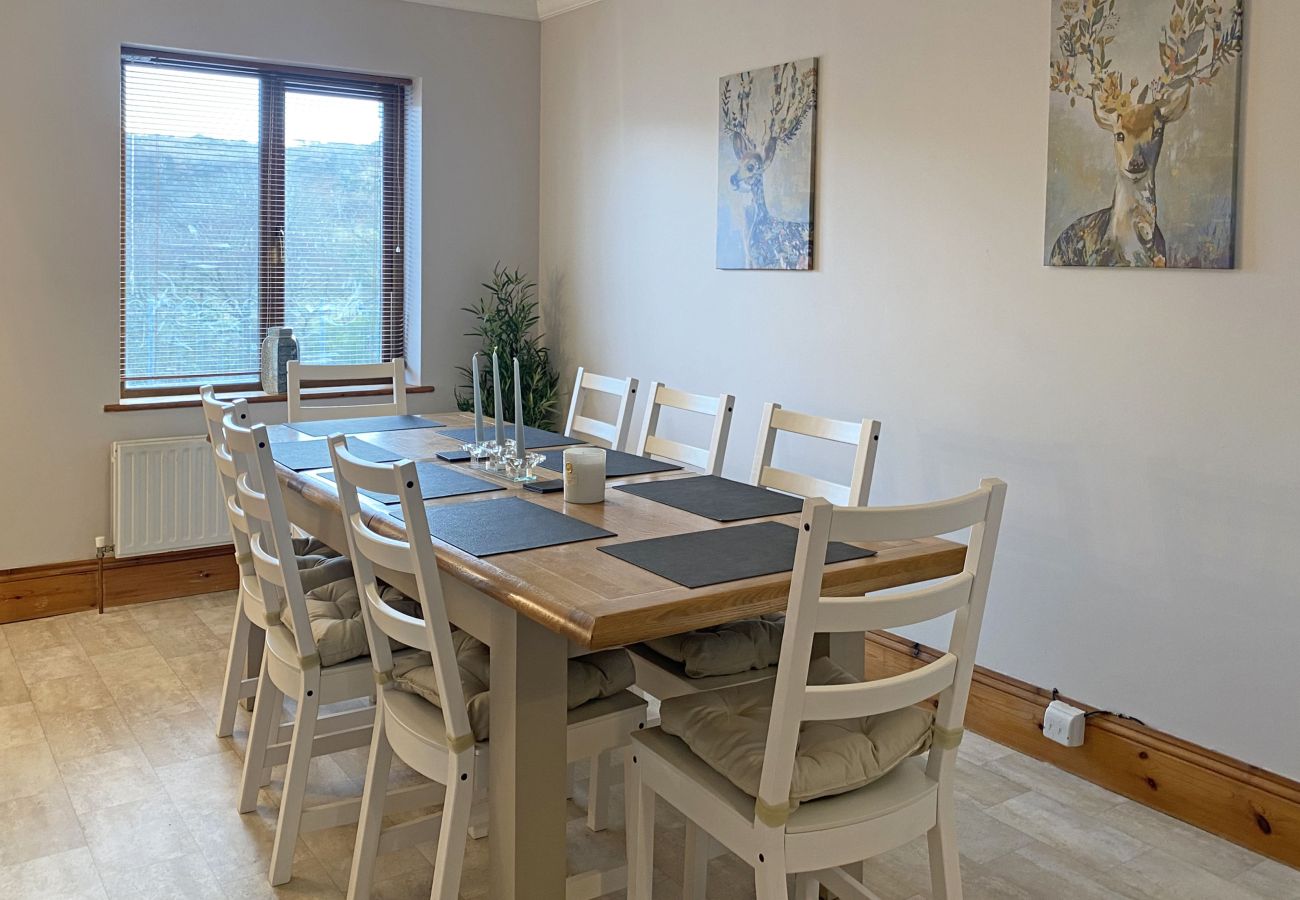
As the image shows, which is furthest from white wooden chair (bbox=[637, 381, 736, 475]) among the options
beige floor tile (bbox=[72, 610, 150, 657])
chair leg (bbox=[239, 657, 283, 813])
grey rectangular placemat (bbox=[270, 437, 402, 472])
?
beige floor tile (bbox=[72, 610, 150, 657])

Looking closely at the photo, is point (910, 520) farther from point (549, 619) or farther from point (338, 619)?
point (338, 619)

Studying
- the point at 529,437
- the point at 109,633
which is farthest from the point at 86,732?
the point at 529,437

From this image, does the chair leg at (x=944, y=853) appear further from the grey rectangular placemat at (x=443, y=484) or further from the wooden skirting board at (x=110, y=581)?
the wooden skirting board at (x=110, y=581)

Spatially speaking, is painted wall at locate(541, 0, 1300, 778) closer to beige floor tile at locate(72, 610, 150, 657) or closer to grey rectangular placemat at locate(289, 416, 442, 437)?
grey rectangular placemat at locate(289, 416, 442, 437)

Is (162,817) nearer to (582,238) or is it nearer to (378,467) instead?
(378,467)

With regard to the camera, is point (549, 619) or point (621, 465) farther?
point (621, 465)

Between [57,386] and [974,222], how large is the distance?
3311mm

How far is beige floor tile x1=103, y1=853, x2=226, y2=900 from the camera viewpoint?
2449mm

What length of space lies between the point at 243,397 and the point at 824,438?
106 inches

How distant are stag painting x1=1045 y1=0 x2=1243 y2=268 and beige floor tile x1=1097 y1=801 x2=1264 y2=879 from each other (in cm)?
137

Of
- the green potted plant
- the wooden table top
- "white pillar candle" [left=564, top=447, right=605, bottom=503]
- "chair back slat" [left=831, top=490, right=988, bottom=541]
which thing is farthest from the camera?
the green potted plant

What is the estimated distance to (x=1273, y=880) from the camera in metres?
2.58

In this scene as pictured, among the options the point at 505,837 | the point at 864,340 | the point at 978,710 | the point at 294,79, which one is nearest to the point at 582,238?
the point at 294,79

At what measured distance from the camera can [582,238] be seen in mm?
5074
